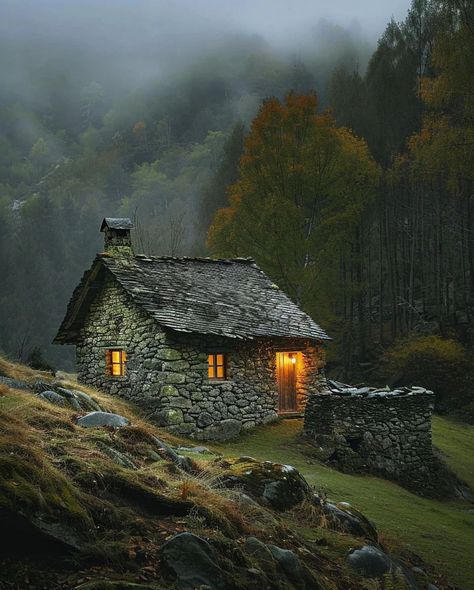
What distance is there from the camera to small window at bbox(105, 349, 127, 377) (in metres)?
20.5

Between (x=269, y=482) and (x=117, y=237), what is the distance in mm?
13618

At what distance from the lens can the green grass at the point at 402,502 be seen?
9969 mm

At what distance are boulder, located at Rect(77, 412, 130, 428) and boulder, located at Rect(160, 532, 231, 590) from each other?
4.39 meters

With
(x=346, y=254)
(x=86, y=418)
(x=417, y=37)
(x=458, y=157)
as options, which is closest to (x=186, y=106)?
(x=417, y=37)

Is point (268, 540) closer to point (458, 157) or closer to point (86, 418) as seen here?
point (86, 418)

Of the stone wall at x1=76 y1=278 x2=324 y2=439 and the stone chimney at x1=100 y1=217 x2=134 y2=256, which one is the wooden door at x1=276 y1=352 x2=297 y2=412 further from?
the stone chimney at x1=100 y1=217 x2=134 y2=256

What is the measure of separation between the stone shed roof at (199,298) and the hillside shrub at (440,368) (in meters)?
7.89

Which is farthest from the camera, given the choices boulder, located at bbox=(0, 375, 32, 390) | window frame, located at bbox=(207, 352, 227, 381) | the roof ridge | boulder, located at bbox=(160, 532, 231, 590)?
the roof ridge

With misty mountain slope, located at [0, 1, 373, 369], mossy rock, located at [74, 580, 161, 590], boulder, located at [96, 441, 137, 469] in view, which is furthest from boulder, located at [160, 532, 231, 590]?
misty mountain slope, located at [0, 1, 373, 369]

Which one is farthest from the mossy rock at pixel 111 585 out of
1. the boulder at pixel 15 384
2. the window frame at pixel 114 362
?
the window frame at pixel 114 362

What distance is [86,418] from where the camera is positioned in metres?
10.1

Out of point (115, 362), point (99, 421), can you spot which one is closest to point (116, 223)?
point (115, 362)

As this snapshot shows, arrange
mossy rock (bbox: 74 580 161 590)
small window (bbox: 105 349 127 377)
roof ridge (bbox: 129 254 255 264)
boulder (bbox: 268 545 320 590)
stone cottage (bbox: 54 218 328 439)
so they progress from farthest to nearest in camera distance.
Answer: roof ridge (bbox: 129 254 255 264) → small window (bbox: 105 349 127 377) → stone cottage (bbox: 54 218 328 439) → boulder (bbox: 268 545 320 590) → mossy rock (bbox: 74 580 161 590)

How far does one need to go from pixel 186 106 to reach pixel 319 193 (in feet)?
195
